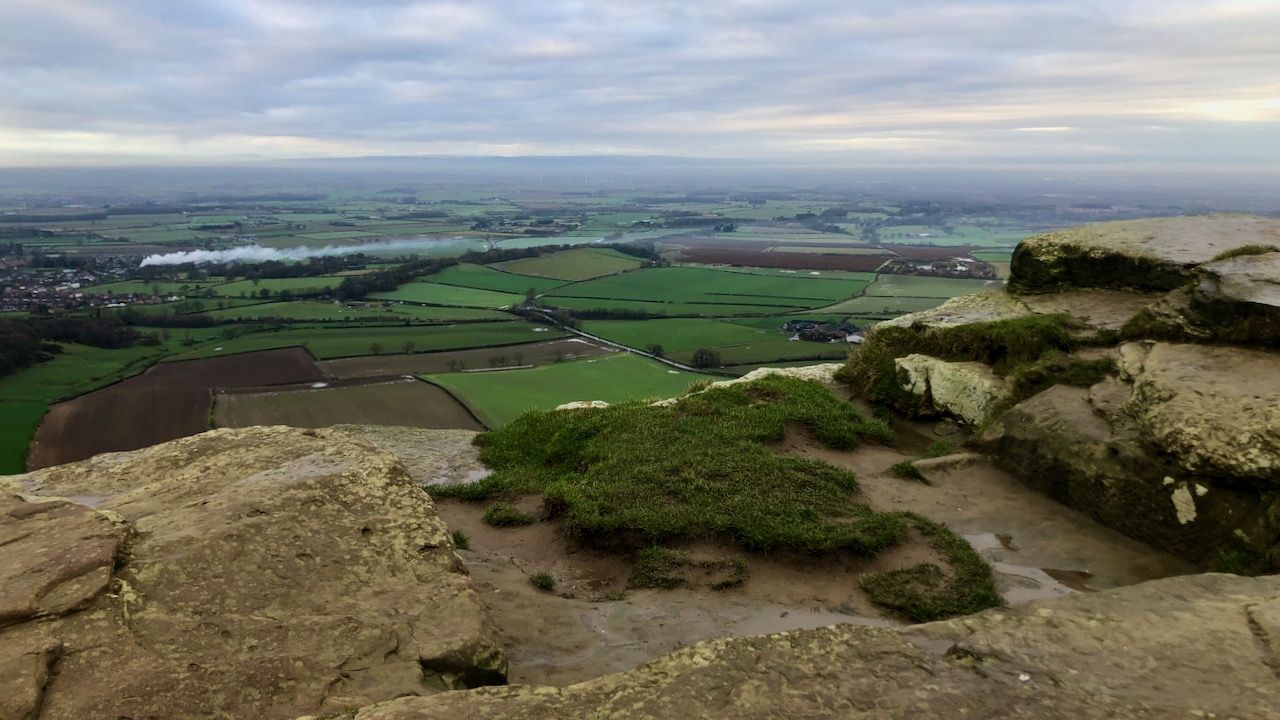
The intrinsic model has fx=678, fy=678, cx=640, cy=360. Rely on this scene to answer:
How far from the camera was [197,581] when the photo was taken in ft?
17.9

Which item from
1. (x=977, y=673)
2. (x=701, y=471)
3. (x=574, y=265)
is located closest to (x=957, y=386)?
(x=701, y=471)

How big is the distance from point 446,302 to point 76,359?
93.3 ft

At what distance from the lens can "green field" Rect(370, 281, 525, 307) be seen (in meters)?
65.6

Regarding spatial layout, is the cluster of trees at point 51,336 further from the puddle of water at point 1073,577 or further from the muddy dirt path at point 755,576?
the puddle of water at point 1073,577

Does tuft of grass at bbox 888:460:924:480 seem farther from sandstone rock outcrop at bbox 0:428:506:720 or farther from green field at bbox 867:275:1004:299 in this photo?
green field at bbox 867:275:1004:299

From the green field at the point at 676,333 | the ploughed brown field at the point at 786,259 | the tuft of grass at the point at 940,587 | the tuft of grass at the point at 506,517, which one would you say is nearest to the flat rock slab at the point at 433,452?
the tuft of grass at the point at 506,517

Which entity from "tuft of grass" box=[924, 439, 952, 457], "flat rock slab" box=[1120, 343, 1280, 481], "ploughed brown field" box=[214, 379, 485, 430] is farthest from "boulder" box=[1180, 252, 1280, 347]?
"ploughed brown field" box=[214, 379, 485, 430]

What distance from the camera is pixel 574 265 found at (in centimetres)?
8350

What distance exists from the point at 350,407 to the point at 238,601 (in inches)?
1145

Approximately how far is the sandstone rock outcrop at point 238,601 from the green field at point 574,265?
7083cm

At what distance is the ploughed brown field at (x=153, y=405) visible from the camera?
27.9 metres

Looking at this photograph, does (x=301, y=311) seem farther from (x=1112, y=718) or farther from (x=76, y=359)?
(x=1112, y=718)

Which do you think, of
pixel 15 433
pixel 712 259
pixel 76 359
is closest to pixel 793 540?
pixel 15 433

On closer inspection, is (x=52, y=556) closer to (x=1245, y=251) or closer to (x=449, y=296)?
(x=1245, y=251)
